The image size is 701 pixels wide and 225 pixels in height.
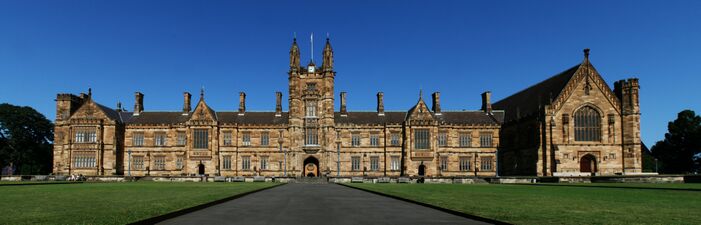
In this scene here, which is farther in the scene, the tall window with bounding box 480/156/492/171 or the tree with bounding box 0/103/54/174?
the tree with bounding box 0/103/54/174

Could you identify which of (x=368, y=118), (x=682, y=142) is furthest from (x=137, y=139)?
(x=682, y=142)

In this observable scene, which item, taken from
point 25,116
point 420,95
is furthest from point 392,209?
point 25,116

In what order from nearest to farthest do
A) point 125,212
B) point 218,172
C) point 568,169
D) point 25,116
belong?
point 125,212 < point 568,169 < point 218,172 < point 25,116

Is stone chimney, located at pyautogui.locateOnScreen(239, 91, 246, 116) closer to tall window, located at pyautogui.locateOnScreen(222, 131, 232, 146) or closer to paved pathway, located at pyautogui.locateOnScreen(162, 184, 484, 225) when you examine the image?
tall window, located at pyautogui.locateOnScreen(222, 131, 232, 146)

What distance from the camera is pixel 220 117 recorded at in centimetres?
7438

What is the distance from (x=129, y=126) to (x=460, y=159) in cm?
4556

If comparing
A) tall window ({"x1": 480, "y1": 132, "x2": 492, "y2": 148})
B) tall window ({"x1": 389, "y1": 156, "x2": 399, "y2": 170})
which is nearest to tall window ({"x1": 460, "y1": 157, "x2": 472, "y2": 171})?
tall window ({"x1": 480, "y1": 132, "x2": 492, "y2": 148})

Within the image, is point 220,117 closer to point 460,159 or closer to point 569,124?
point 460,159

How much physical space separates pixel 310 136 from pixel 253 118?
875 cm

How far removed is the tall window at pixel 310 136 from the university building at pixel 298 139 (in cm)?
14

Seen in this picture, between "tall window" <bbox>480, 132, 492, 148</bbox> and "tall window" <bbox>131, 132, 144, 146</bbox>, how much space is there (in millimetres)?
46625

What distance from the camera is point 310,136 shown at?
72250 mm

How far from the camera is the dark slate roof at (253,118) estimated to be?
7338cm

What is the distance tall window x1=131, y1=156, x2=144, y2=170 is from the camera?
237 feet
